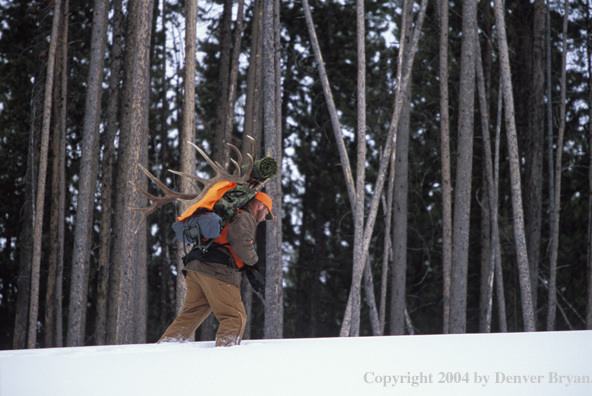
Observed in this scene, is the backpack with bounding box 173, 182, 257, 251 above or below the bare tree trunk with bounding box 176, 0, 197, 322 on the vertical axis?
below

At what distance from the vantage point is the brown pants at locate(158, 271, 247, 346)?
3.14 metres

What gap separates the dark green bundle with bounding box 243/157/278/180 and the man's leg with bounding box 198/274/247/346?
0.77 meters

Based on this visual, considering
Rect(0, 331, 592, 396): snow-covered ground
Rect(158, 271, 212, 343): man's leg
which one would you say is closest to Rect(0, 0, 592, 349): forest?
Rect(158, 271, 212, 343): man's leg

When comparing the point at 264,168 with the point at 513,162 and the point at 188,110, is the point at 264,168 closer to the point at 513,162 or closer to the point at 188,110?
the point at 188,110

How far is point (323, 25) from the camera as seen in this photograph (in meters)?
11.9

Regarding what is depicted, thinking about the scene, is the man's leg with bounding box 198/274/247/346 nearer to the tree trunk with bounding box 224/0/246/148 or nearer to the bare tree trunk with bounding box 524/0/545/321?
the tree trunk with bounding box 224/0/246/148

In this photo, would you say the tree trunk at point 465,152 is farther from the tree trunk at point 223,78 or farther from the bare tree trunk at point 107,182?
the bare tree trunk at point 107,182

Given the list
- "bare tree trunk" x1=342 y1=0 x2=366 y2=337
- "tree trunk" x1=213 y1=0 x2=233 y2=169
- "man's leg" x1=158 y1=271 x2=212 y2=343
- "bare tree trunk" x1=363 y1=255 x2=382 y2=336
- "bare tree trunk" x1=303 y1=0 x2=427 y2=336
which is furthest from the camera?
"tree trunk" x1=213 y1=0 x2=233 y2=169

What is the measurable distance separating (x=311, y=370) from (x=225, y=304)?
1148 mm

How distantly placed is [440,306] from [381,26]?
6763mm

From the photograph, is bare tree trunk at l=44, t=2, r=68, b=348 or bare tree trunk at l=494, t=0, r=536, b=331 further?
bare tree trunk at l=44, t=2, r=68, b=348

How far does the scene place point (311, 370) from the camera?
2176 millimetres

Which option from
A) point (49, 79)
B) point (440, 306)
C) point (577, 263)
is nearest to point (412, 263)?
point (440, 306)

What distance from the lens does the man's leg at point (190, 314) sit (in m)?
3.34
